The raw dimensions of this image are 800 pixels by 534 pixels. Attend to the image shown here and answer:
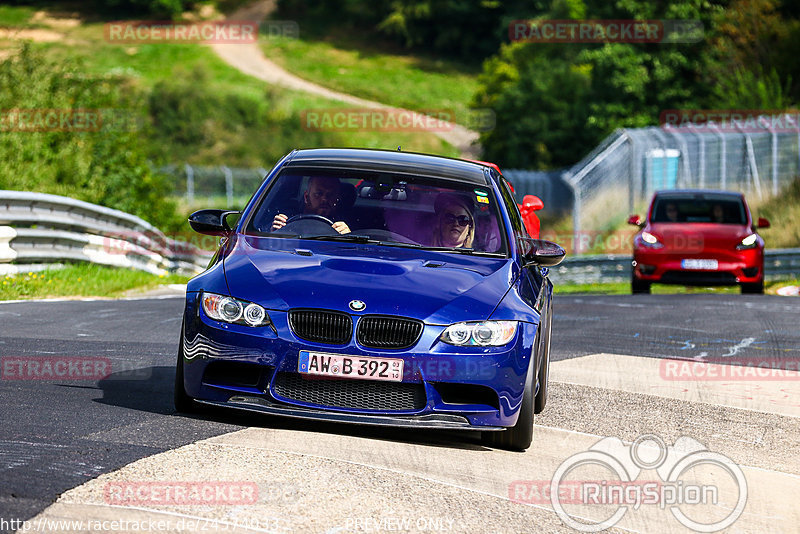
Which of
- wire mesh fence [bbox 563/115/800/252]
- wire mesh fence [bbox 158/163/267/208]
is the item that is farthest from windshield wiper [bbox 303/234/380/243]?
wire mesh fence [bbox 158/163/267/208]

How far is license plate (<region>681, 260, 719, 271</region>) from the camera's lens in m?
19.4

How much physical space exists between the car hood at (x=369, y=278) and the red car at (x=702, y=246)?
12.3 metres

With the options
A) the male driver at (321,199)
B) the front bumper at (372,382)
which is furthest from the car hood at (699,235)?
the front bumper at (372,382)

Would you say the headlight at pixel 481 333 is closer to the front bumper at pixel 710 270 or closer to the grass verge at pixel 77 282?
the grass verge at pixel 77 282

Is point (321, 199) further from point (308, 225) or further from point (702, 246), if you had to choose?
point (702, 246)

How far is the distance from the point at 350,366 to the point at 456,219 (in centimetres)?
163

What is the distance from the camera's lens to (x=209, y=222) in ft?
26.3

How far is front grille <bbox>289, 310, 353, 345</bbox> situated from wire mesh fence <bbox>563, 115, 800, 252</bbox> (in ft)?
85.6

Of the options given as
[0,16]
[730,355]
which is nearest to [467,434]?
[730,355]

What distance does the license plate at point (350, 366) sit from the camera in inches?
262

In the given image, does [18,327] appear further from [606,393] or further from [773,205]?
[773,205]

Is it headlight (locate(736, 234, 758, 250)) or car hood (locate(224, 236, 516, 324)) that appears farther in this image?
headlight (locate(736, 234, 758, 250))

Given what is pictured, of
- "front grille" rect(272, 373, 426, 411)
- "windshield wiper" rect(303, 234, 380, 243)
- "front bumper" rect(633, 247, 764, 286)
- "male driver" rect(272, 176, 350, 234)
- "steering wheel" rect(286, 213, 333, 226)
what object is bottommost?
"front bumper" rect(633, 247, 764, 286)

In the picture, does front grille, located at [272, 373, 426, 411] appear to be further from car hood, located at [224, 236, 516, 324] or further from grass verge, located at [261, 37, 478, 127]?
grass verge, located at [261, 37, 478, 127]
